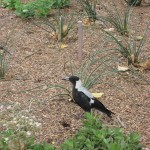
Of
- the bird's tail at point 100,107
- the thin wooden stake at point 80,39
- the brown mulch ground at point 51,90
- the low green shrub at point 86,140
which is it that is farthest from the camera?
the thin wooden stake at point 80,39

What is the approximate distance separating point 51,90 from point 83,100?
0.71 metres

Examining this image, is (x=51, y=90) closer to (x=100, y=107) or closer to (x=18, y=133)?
(x=100, y=107)

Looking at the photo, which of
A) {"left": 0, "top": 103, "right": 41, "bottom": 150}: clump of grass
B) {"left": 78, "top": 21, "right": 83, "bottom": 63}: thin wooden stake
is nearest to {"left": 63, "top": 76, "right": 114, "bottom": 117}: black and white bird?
{"left": 0, "top": 103, "right": 41, "bottom": 150}: clump of grass

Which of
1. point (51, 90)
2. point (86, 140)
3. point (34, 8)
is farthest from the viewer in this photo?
point (34, 8)

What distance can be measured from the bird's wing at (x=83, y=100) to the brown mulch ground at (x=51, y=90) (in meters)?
0.18

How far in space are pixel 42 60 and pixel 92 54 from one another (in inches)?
22.8

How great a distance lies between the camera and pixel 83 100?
11.5 feet

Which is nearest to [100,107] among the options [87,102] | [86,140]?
[87,102]

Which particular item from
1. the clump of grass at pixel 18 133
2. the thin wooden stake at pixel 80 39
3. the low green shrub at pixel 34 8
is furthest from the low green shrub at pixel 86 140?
the low green shrub at pixel 34 8

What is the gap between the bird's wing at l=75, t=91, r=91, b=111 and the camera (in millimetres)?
3511

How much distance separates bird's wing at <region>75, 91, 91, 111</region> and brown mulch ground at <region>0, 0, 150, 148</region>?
0.18 metres

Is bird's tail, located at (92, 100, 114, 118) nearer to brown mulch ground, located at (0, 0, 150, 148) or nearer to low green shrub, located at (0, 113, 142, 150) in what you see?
brown mulch ground, located at (0, 0, 150, 148)

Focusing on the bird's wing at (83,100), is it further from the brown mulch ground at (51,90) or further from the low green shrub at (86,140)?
the low green shrub at (86,140)

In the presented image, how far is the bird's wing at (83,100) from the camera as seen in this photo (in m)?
3.51
